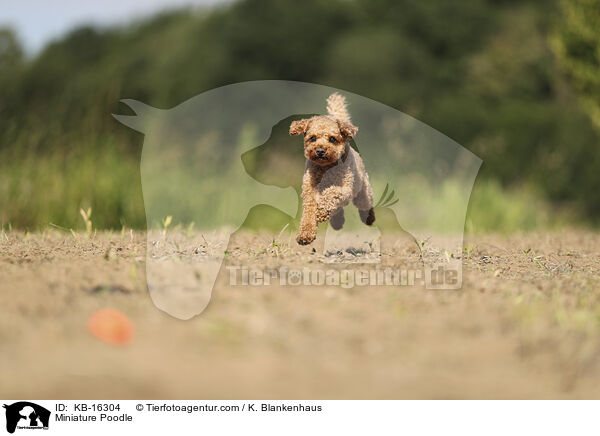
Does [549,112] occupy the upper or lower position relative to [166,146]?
upper

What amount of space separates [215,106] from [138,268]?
440 inches

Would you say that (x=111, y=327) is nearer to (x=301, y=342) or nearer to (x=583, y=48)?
(x=301, y=342)

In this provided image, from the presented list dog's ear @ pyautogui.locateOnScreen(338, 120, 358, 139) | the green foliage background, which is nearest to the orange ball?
dog's ear @ pyautogui.locateOnScreen(338, 120, 358, 139)

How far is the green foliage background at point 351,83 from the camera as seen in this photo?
654 cm

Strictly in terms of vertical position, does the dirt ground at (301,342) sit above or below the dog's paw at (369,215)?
below

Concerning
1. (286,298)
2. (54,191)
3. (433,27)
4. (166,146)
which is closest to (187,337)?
(286,298)

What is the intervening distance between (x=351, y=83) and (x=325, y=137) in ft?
59.2

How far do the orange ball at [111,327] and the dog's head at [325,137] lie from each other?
1602 millimetres

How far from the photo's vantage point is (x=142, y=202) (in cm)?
653

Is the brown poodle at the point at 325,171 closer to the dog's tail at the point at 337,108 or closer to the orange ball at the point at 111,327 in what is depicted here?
the dog's tail at the point at 337,108

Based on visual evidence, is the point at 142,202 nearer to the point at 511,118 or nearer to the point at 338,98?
the point at 338,98
